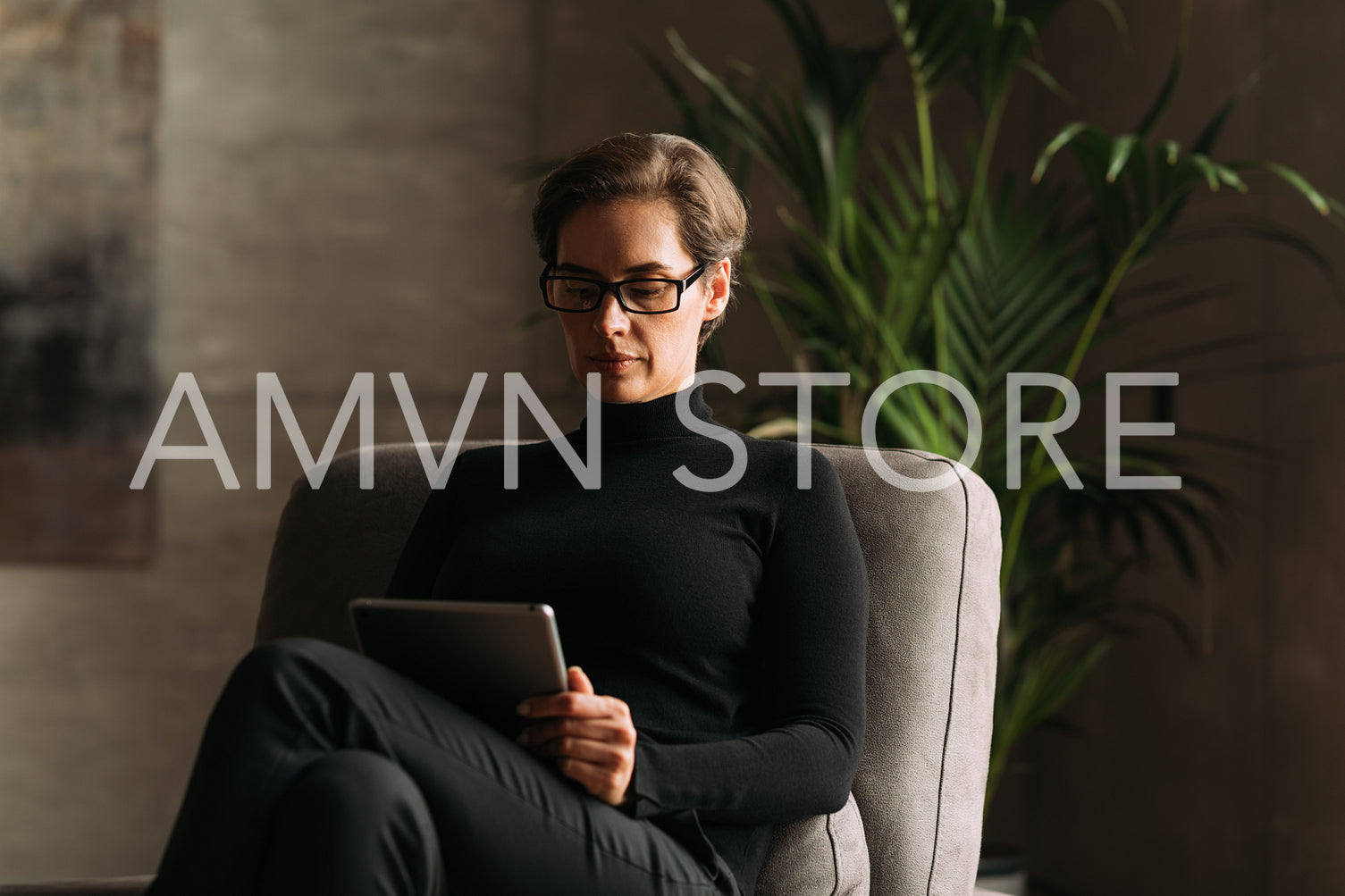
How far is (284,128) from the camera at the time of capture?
328 cm

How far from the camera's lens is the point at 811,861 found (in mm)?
1370

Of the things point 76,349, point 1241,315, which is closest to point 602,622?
point 1241,315

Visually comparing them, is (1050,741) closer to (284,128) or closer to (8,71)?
(284,128)

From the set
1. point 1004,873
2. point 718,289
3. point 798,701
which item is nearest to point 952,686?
point 798,701

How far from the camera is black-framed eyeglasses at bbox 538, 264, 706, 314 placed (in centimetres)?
150

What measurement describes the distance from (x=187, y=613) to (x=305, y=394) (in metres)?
0.59

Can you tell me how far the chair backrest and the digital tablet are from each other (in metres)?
0.46

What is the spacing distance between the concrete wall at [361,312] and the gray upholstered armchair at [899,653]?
4.55 ft

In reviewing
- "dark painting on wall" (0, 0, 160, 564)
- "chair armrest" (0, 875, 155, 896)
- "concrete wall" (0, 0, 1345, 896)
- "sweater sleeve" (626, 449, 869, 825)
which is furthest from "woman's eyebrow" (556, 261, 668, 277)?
"dark painting on wall" (0, 0, 160, 564)

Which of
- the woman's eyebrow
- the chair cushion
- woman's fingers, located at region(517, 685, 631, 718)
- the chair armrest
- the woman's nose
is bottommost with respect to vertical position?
the chair armrest

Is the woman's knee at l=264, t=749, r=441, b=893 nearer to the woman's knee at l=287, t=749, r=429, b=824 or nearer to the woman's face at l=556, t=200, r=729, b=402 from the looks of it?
the woman's knee at l=287, t=749, r=429, b=824

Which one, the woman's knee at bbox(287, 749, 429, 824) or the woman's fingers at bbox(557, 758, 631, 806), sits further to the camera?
the woman's fingers at bbox(557, 758, 631, 806)

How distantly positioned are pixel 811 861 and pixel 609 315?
0.62 meters

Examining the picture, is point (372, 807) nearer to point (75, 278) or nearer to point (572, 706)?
point (572, 706)
